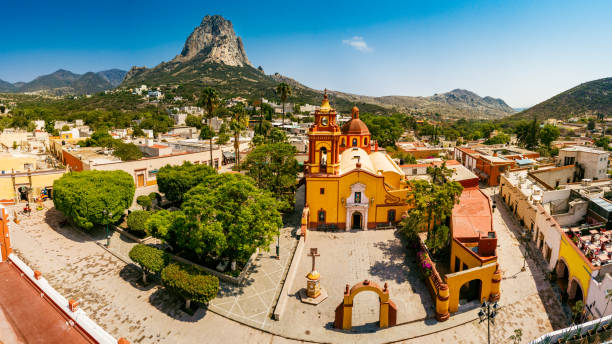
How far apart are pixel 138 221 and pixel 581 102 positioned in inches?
6134

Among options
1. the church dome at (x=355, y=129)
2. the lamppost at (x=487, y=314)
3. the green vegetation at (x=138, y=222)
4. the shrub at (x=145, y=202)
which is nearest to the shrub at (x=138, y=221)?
the green vegetation at (x=138, y=222)

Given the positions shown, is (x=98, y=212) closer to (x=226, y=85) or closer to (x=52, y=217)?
(x=52, y=217)

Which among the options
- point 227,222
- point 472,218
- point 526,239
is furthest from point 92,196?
point 526,239

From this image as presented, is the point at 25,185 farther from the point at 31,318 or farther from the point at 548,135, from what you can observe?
the point at 548,135

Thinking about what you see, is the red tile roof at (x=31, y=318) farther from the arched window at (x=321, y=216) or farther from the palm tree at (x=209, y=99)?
the palm tree at (x=209, y=99)

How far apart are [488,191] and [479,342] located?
2845 centimetres

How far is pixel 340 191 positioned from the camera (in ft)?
88.2

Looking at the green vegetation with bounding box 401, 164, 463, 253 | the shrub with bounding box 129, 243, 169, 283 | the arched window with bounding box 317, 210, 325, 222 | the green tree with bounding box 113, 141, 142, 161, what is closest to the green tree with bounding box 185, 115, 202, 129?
the green tree with bounding box 113, 141, 142, 161

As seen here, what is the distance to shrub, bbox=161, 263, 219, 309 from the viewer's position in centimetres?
1644

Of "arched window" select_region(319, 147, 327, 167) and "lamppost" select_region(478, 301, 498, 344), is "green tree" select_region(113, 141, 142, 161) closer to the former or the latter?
"arched window" select_region(319, 147, 327, 167)

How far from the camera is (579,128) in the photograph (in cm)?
9256

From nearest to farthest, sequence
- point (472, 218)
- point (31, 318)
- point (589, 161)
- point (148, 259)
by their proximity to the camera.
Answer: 1. point (31, 318)
2. point (148, 259)
3. point (472, 218)
4. point (589, 161)

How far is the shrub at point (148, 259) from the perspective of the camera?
754 inches

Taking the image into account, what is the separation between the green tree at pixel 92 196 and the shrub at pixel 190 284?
1068 centimetres
